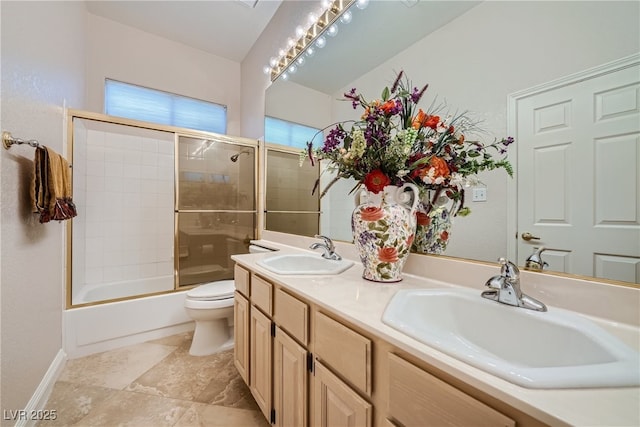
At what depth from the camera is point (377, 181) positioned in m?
0.95

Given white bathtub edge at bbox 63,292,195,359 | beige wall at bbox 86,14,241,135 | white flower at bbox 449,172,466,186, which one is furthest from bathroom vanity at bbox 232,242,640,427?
beige wall at bbox 86,14,241,135

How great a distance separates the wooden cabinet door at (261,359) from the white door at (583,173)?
1.04 metres

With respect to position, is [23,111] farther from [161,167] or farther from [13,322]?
[161,167]

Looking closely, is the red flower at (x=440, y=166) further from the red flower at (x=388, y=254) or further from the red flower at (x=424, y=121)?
the red flower at (x=388, y=254)

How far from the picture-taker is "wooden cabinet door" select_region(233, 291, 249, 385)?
131cm

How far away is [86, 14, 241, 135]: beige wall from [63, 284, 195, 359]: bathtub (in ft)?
6.23

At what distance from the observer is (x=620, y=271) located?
639mm

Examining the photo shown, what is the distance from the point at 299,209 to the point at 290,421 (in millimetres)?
1325

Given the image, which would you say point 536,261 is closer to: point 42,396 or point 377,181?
point 377,181

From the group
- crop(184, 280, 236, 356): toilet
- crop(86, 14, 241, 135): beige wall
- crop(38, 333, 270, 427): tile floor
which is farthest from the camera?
crop(86, 14, 241, 135): beige wall

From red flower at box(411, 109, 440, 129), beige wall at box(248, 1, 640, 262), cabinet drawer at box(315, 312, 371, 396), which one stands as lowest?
cabinet drawer at box(315, 312, 371, 396)

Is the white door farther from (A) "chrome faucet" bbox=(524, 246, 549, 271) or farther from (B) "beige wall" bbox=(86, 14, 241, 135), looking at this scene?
(B) "beige wall" bbox=(86, 14, 241, 135)

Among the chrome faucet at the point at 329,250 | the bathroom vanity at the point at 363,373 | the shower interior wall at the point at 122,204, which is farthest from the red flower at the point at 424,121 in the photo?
the shower interior wall at the point at 122,204

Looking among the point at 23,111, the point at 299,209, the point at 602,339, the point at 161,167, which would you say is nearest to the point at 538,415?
the point at 602,339
